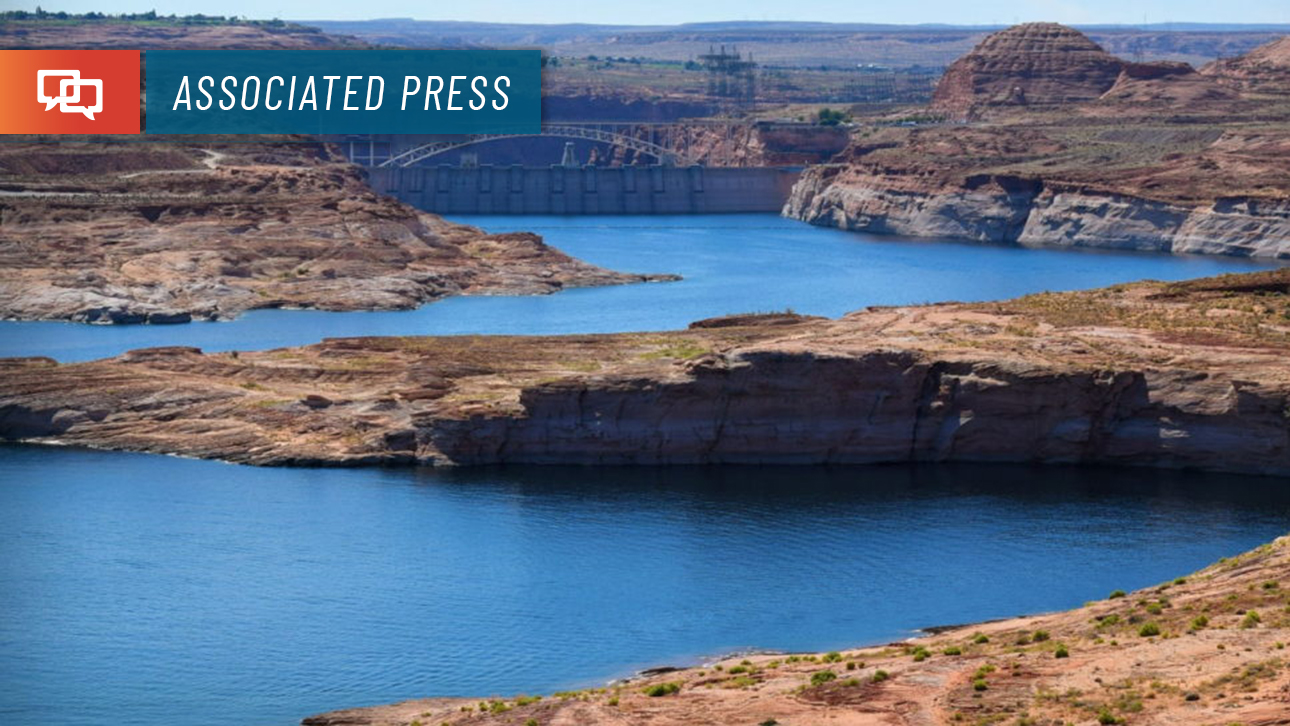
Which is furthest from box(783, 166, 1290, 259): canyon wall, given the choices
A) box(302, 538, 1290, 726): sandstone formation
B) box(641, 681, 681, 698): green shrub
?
box(641, 681, 681, 698): green shrub

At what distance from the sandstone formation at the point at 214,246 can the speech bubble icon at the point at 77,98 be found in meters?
2.67

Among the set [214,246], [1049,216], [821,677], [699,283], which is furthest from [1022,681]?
[1049,216]

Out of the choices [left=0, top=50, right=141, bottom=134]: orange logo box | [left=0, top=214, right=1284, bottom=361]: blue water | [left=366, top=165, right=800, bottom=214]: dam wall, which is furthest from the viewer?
[left=366, top=165, right=800, bottom=214]: dam wall

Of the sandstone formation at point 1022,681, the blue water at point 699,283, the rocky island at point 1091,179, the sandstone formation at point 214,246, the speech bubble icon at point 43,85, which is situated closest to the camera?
the sandstone formation at point 1022,681

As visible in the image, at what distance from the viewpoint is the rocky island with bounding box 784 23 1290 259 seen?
15038cm

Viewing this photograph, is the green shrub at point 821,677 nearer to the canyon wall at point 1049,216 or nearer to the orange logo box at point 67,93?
the orange logo box at point 67,93

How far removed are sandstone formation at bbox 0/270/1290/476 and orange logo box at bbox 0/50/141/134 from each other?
182ft

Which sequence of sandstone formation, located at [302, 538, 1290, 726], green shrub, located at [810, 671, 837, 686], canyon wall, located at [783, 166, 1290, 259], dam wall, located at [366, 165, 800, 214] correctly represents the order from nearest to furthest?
sandstone formation, located at [302, 538, 1290, 726]
green shrub, located at [810, 671, 837, 686]
canyon wall, located at [783, 166, 1290, 259]
dam wall, located at [366, 165, 800, 214]

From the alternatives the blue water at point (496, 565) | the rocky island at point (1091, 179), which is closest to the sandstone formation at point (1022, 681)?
the blue water at point (496, 565)

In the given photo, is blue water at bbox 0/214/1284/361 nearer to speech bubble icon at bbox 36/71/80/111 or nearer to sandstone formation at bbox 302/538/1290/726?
speech bubble icon at bbox 36/71/80/111

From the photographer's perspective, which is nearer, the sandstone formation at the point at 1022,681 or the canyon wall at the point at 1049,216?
the sandstone formation at the point at 1022,681

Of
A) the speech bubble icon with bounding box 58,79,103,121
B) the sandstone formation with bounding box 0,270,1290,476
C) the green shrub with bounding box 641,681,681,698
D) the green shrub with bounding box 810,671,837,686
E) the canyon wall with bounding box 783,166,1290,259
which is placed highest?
the speech bubble icon with bounding box 58,79,103,121

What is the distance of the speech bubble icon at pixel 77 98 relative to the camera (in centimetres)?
13938

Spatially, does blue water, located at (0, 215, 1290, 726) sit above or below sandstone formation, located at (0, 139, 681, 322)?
below
